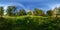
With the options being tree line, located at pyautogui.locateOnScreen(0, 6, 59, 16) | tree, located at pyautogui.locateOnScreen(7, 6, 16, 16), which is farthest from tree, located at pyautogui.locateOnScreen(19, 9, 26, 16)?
tree, located at pyautogui.locateOnScreen(7, 6, 16, 16)

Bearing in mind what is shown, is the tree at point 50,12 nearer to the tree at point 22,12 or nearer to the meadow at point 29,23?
the meadow at point 29,23

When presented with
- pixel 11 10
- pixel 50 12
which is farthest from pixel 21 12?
pixel 50 12

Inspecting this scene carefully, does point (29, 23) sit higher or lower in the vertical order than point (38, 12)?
lower

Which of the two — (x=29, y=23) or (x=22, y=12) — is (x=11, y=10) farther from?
(x=29, y=23)

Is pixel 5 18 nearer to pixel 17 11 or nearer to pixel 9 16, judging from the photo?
pixel 9 16

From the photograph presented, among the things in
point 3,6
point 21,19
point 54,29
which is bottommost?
point 54,29

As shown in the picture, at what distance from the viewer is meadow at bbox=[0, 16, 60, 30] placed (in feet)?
7.89

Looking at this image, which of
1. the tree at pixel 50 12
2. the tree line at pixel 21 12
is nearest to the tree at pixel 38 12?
the tree line at pixel 21 12

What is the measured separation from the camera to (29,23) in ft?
8.08

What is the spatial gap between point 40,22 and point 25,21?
26cm

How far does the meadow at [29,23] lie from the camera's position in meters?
2.40

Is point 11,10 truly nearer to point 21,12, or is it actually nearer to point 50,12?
point 21,12

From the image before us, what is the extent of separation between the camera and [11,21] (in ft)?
8.01

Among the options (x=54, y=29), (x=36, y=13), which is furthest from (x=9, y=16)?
(x=54, y=29)
